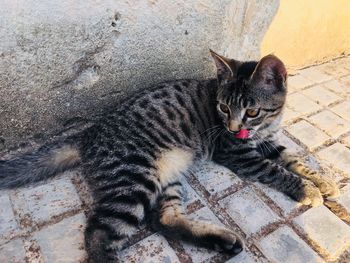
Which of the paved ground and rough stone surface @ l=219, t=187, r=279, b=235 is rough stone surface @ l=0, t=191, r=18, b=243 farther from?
rough stone surface @ l=219, t=187, r=279, b=235

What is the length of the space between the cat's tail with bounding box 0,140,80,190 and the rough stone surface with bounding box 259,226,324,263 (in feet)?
4.80

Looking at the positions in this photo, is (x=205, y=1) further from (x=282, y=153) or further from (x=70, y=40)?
(x=282, y=153)

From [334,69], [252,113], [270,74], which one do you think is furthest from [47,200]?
[334,69]

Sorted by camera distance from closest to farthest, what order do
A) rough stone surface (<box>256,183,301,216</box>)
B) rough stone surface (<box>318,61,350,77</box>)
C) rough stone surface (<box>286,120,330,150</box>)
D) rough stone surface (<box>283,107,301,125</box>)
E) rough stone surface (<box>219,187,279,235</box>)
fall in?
rough stone surface (<box>219,187,279,235</box>)
rough stone surface (<box>256,183,301,216</box>)
rough stone surface (<box>286,120,330,150</box>)
rough stone surface (<box>283,107,301,125</box>)
rough stone surface (<box>318,61,350,77</box>)

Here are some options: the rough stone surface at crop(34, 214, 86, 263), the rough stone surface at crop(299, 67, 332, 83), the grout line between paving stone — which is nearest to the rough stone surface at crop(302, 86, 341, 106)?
the rough stone surface at crop(299, 67, 332, 83)

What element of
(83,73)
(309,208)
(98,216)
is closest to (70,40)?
(83,73)

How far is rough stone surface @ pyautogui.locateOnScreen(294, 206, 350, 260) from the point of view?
6.93 ft

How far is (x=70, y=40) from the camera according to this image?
2.45 meters

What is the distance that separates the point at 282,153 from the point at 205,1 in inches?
55.1

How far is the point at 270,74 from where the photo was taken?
2273mm

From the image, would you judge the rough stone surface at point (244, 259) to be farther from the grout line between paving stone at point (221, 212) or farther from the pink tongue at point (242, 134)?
the pink tongue at point (242, 134)

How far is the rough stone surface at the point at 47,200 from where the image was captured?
7.37ft

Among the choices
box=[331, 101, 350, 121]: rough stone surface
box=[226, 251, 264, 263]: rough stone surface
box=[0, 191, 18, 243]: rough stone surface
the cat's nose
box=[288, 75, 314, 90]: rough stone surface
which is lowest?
box=[0, 191, 18, 243]: rough stone surface

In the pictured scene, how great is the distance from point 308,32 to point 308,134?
1519 millimetres
